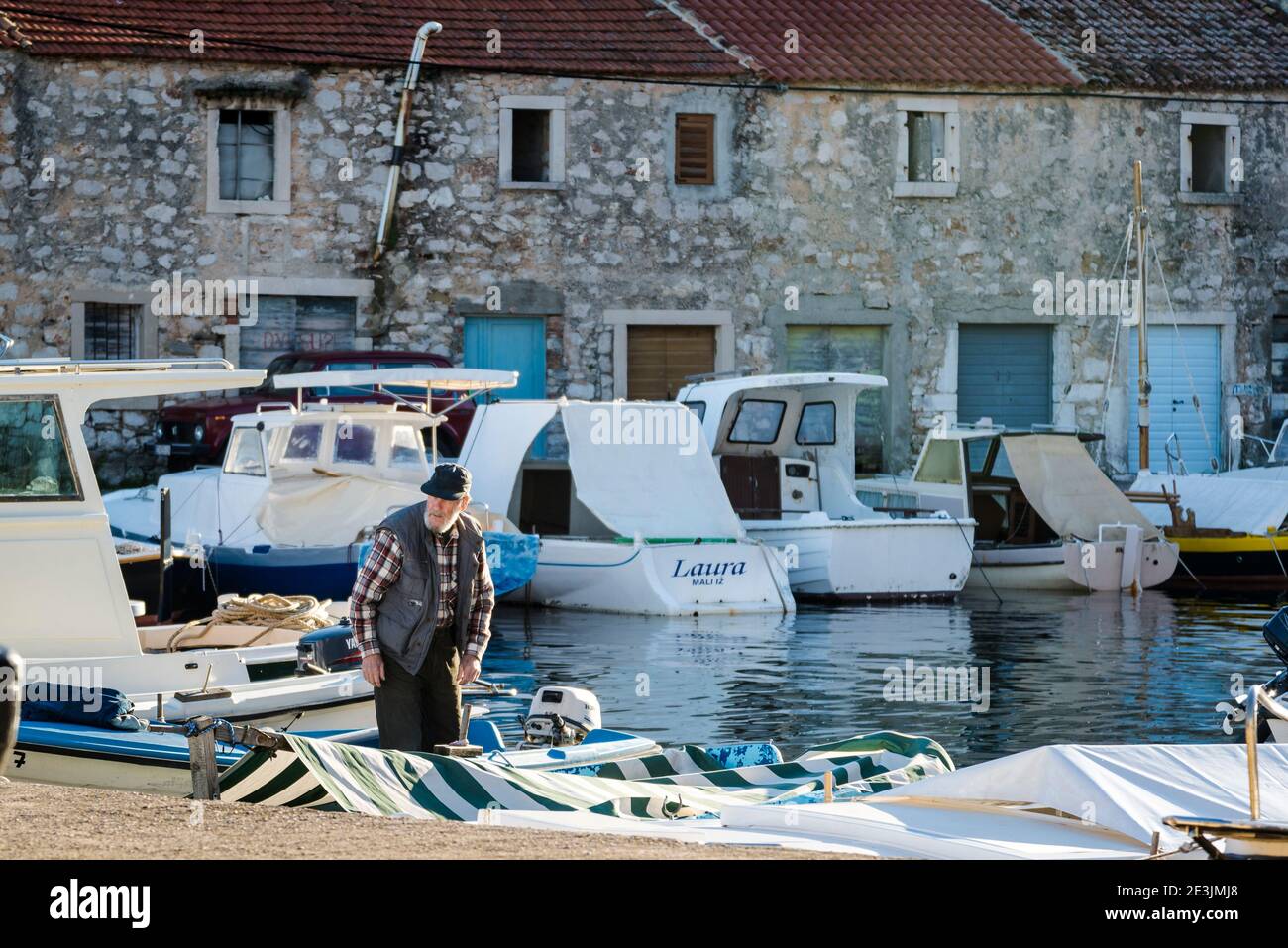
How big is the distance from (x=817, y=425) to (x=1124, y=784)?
1552 cm

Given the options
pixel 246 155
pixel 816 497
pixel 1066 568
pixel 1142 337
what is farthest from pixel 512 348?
pixel 1142 337

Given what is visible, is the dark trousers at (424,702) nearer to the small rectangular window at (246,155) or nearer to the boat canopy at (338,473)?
the boat canopy at (338,473)

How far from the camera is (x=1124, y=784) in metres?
6.91

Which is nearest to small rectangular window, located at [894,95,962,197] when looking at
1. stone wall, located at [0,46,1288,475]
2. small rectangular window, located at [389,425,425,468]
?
stone wall, located at [0,46,1288,475]

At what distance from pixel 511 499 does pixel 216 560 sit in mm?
4319

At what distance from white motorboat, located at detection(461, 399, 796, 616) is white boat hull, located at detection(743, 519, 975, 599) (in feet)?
3.65

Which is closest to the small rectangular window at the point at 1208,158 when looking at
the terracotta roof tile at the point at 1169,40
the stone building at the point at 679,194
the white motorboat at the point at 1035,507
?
the stone building at the point at 679,194

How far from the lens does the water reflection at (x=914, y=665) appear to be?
13.0 m

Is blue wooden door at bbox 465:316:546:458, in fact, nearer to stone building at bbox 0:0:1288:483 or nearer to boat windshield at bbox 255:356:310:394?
stone building at bbox 0:0:1288:483

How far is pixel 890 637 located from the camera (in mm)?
17766

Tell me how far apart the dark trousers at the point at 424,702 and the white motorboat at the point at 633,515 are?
10237 mm

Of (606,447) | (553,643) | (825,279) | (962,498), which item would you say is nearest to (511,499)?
(606,447)

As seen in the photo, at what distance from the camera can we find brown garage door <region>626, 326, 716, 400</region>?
25.9 m

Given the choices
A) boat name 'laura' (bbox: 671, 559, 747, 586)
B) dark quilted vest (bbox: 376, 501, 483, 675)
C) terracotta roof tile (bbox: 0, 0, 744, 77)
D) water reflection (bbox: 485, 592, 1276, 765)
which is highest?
terracotta roof tile (bbox: 0, 0, 744, 77)
